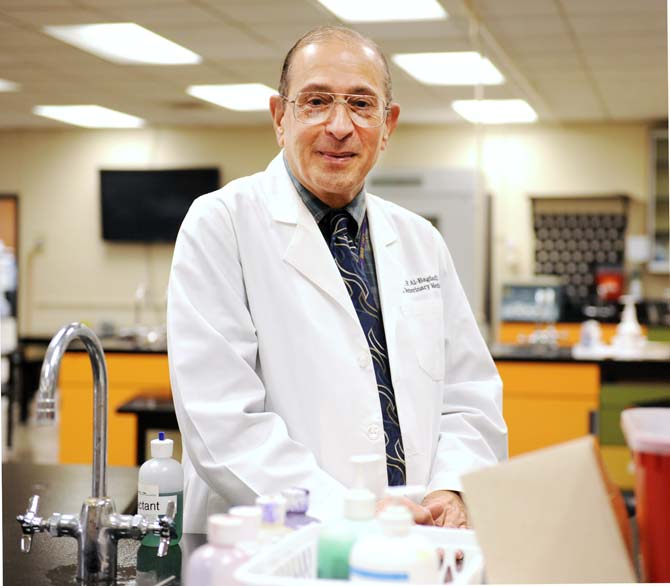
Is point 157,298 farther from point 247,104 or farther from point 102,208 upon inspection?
point 247,104

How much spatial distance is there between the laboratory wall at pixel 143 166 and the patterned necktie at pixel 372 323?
27.5 ft

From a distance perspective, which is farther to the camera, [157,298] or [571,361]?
[157,298]

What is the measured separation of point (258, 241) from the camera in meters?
1.79

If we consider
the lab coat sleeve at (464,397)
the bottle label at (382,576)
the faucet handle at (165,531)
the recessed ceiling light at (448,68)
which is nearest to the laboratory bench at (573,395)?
the recessed ceiling light at (448,68)

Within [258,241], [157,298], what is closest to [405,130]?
[157,298]

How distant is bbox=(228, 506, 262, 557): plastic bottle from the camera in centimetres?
102

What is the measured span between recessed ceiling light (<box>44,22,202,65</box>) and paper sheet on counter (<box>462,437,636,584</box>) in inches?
207

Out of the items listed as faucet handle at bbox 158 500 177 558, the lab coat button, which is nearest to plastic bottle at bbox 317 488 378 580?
faucet handle at bbox 158 500 177 558

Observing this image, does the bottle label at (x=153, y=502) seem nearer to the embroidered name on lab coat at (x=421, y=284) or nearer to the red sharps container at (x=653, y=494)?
the embroidered name on lab coat at (x=421, y=284)

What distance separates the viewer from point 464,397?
1949mm

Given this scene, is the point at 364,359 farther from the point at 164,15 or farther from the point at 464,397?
the point at 164,15

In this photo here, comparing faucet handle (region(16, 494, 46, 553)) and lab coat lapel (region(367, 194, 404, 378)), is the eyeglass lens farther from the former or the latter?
faucet handle (region(16, 494, 46, 553))

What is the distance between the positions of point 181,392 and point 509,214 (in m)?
8.98

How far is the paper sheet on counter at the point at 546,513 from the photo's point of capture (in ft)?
3.28
